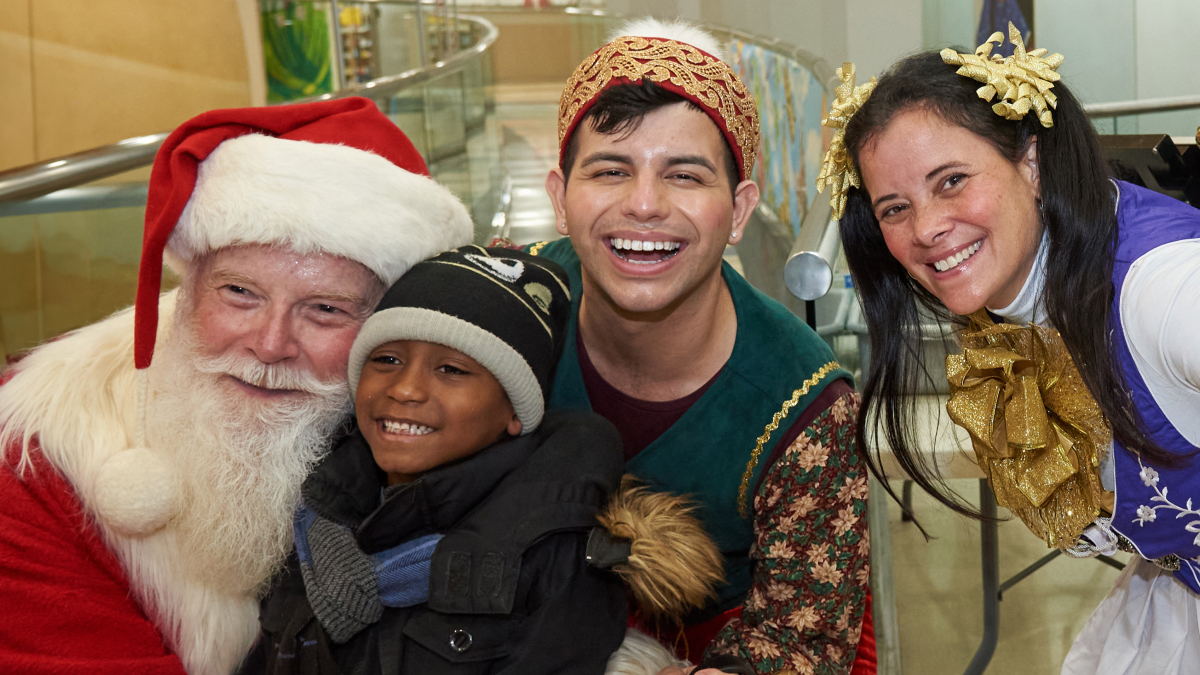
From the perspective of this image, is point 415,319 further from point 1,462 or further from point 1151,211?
point 1151,211

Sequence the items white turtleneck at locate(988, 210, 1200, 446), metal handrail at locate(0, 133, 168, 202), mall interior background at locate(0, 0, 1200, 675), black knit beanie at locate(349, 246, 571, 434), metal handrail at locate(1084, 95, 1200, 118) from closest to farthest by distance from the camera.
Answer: white turtleneck at locate(988, 210, 1200, 446) → black knit beanie at locate(349, 246, 571, 434) → metal handrail at locate(0, 133, 168, 202) → mall interior background at locate(0, 0, 1200, 675) → metal handrail at locate(1084, 95, 1200, 118)

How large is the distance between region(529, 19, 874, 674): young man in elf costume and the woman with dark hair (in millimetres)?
289

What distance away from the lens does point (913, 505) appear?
12.7 ft

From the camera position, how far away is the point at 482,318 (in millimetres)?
1804

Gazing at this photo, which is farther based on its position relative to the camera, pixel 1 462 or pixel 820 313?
pixel 820 313

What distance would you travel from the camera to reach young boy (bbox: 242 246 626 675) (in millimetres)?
1688

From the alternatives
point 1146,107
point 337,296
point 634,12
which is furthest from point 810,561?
point 634,12

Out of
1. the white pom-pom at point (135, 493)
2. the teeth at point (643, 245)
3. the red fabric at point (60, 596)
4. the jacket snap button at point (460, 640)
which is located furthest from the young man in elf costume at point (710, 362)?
the red fabric at point (60, 596)

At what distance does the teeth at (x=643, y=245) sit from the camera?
198 cm

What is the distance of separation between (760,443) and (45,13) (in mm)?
4506

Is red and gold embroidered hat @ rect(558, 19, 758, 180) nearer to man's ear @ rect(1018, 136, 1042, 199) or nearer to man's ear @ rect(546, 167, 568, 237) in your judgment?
man's ear @ rect(546, 167, 568, 237)

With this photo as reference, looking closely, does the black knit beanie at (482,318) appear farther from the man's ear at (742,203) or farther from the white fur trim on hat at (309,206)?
the man's ear at (742,203)

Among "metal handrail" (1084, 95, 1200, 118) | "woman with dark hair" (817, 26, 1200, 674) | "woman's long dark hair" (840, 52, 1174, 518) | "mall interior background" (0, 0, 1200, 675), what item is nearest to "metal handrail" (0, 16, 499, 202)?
"mall interior background" (0, 0, 1200, 675)

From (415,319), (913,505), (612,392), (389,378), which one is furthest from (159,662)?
(913,505)
